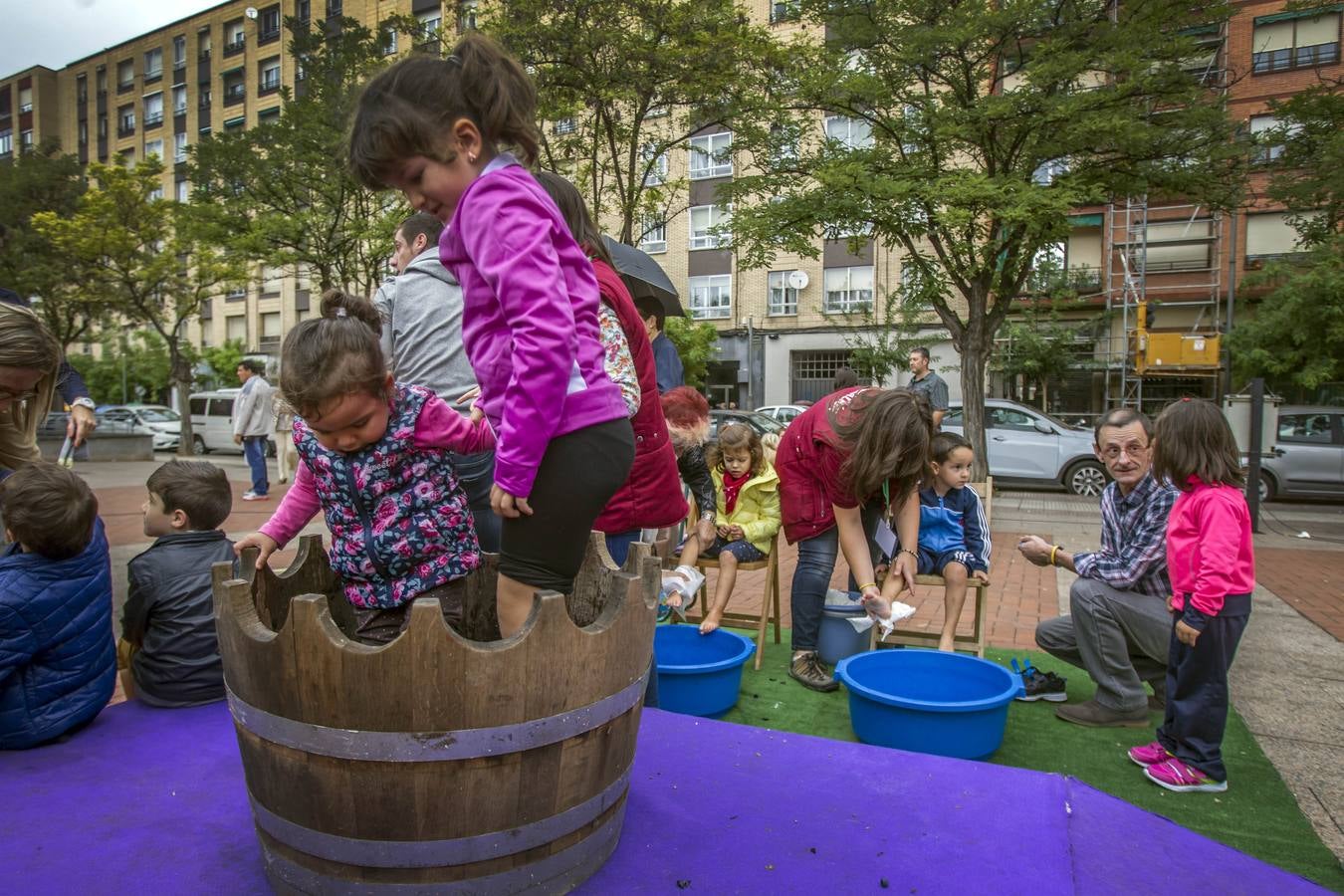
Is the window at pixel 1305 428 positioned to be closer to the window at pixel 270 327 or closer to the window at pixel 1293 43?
the window at pixel 1293 43

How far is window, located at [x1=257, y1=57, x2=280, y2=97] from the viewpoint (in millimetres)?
37281

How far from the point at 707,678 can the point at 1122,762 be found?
1625mm

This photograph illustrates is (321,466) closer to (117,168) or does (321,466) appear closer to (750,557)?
(750,557)

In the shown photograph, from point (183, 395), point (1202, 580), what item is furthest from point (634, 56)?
point (183, 395)

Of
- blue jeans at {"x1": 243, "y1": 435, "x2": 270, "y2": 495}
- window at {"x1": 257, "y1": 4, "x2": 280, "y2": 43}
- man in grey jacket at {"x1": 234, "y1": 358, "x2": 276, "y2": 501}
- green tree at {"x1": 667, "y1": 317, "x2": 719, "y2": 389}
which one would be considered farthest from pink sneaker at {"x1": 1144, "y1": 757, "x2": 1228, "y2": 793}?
window at {"x1": 257, "y1": 4, "x2": 280, "y2": 43}

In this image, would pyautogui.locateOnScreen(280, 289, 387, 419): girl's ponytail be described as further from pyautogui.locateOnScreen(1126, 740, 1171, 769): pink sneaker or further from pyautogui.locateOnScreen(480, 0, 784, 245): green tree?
pyautogui.locateOnScreen(480, 0, 784, 245): green tree

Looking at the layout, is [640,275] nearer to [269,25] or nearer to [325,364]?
[325,364]

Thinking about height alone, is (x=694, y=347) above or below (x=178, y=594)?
above

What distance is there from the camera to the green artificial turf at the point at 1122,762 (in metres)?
2.56

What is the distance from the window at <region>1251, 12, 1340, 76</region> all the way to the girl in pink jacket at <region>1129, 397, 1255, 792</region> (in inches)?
1014

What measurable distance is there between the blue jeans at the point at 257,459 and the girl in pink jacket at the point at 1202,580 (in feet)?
36.5

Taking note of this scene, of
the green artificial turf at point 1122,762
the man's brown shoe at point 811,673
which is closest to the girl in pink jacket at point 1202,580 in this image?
the green artificial turf at point 1122,762

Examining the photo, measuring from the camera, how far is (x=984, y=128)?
10.5 meters

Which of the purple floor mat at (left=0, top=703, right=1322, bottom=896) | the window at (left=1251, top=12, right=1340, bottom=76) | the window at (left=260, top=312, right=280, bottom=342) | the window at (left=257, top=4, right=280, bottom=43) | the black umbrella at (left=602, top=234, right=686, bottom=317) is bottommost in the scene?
the purple floor mat at (left=0, top=703, right=1322, bottom=896)
